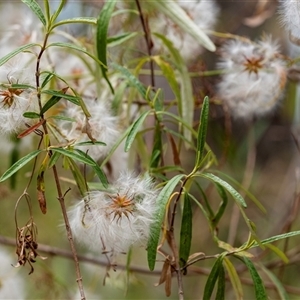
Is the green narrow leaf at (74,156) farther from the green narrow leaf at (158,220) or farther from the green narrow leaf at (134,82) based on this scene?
the green narrow leaf at (134,82)

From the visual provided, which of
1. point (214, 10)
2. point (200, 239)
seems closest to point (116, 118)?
point (214, 10)

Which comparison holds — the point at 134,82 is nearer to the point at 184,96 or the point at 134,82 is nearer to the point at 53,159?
the point at 184,96

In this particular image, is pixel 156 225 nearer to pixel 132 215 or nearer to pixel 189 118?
pixel 132 215

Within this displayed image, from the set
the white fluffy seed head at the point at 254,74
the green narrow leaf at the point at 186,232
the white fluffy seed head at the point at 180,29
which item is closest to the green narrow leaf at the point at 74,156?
the green narrow leaf at the point at 186,232

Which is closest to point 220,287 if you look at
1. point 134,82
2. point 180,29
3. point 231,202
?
point 134,82

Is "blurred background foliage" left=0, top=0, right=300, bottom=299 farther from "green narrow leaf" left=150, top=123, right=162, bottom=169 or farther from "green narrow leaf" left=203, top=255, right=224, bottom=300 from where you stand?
"green narrow leaf" left=203, top=255, right=224, bottom=300

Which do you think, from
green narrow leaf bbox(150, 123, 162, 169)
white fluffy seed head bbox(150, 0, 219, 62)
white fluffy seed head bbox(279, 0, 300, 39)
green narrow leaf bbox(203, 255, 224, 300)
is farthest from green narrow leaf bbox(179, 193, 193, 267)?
white fluffy seed head bbox(150, 0, 219, 62)
